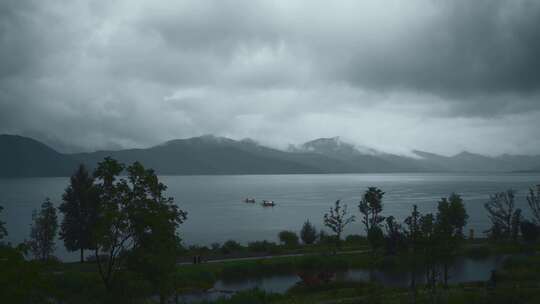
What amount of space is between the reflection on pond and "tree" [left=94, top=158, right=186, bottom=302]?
65.8 ft

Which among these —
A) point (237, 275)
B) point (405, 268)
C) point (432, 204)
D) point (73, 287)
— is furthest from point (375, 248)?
point (432, 204)

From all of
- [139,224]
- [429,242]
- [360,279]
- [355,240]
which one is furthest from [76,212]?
[355,240]

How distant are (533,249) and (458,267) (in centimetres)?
1440

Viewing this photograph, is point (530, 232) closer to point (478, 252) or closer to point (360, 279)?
point (478, 252)

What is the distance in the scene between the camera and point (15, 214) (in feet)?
429

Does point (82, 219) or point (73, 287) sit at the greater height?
point (82, 219)

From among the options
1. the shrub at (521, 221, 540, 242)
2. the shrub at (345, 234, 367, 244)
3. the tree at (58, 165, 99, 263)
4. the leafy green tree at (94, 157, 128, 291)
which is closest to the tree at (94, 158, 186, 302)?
the leafy green tree at (94, 157, 128, 291)

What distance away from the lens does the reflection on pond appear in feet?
143

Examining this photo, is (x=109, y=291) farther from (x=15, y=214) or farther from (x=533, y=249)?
(x=15, y=214)

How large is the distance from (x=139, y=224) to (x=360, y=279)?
93.6 ft

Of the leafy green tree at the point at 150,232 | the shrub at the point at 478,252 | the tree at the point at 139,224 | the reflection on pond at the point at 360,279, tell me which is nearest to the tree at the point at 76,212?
the reflection on pond at the point at 360,279

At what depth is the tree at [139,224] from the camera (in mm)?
22141

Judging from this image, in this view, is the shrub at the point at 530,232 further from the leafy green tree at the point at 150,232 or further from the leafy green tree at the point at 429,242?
the leafy green tree at the point at 150,232

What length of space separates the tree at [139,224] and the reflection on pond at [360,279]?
65.8 ft
